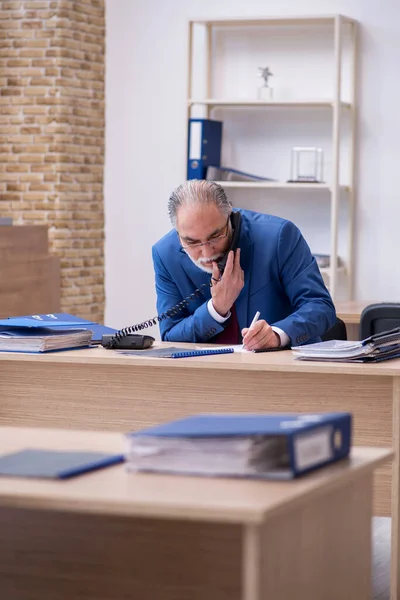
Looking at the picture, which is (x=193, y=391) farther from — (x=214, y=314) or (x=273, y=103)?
(x=273, y=103)

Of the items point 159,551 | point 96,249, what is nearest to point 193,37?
point 96,249

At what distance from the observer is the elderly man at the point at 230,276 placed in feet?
11.0

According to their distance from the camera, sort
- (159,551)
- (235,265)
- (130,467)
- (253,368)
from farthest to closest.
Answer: (235,265) → (253,368) → (159,551) → (130,467)

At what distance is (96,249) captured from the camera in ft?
24.0

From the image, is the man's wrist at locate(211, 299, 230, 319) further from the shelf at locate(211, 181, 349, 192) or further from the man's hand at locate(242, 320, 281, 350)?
the shelf at locate(211, 181, 349, 192)

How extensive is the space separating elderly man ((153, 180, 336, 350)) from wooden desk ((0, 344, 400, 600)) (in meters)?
0.25

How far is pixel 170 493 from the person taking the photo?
5.02 ft

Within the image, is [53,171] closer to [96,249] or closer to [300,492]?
[96,249]

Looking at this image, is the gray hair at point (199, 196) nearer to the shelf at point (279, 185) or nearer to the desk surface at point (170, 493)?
the desk surface at point (170, 493)

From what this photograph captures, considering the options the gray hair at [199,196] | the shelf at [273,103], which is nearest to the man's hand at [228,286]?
the gray hair at [199,196]

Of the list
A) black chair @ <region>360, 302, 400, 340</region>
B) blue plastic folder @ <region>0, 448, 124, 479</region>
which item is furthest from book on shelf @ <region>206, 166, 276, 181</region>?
blue plastic folder @ <region>0, 448, 124, 479</region>

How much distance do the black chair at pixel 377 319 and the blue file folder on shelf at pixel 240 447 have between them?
261cm

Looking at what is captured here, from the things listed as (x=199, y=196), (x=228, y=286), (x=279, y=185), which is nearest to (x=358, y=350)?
(x=228, y=286)

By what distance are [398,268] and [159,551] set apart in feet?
16.4
